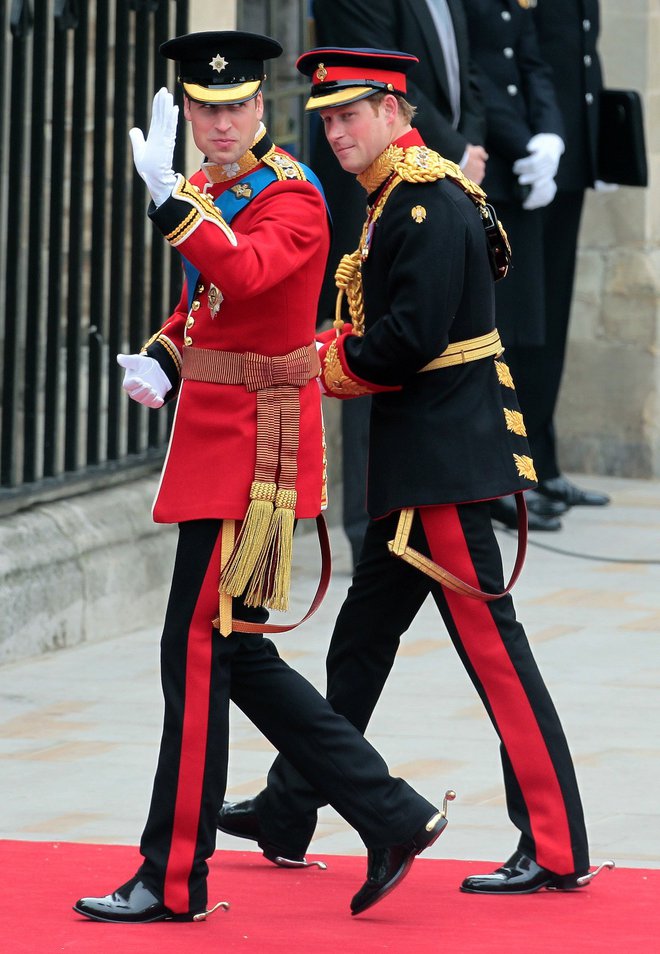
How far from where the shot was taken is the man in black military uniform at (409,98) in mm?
6832

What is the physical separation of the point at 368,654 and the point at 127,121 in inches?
113

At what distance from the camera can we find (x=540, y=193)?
7812mm

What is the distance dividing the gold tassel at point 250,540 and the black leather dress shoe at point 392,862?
539 millimetres

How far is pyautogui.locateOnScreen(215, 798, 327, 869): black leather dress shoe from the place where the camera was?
420 cm

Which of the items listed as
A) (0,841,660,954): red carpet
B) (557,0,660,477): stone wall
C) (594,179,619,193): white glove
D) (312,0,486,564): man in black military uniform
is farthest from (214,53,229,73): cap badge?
(557,0,660,477): stone wall

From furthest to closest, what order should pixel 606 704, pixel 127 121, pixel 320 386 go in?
pixel 127 121, pixel 606 704, pixel 320 386

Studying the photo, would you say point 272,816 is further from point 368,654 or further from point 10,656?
point 10,656

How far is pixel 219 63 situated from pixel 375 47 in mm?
3150

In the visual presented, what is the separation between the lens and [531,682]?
3.98 metres

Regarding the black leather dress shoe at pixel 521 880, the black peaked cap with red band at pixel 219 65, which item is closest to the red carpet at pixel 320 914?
the black leather dress shoe at pixel 521 880

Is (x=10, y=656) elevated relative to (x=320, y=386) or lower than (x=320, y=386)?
lower

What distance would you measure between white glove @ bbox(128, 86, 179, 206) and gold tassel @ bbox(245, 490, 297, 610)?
0.61 metres

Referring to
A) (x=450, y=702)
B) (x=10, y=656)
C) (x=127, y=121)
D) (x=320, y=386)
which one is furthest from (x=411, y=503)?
(x=127, y=121)

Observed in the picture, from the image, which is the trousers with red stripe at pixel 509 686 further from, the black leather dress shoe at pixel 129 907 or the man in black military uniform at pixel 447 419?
the black leather dress shoe at pixel 129 907
